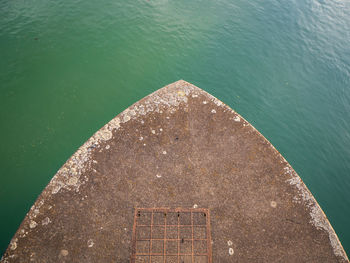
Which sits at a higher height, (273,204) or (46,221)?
(273,204)

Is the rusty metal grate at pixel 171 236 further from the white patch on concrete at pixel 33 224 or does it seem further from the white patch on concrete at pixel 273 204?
the white patch on concrete at pixel 33 224

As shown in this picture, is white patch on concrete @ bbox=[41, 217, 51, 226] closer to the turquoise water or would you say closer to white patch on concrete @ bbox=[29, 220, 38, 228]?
white patch on concrete @ bbox=[29, 220, 38, 228]

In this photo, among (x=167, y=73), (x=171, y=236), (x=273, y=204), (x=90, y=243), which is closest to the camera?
(x=90, y=243)

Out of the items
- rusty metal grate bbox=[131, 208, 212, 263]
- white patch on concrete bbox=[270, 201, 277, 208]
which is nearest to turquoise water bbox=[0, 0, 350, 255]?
white patch on concrete bbox=[270, 201, 277, 208]

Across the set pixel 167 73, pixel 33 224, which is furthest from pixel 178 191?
pixel 167 73

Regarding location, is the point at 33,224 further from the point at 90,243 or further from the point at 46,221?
the point at 90,243

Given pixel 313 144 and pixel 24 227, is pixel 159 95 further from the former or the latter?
pixel 313 144
